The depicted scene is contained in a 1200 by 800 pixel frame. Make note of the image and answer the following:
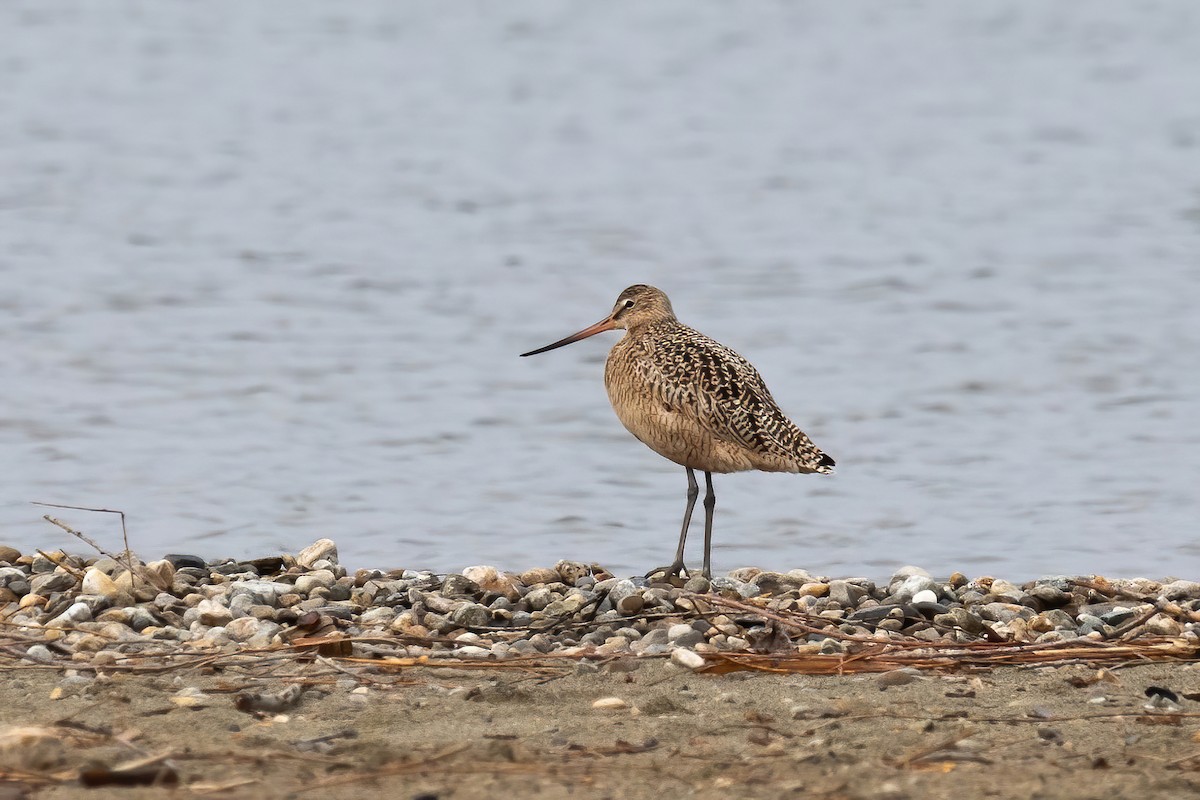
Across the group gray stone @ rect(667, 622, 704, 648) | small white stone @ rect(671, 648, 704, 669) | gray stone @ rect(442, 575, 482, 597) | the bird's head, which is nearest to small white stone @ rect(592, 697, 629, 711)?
small white stone @ rect(671, 648, 704, 669)

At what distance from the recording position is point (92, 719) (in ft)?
15.2

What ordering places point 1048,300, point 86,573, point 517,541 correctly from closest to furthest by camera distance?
1. point 86,573
2. point 517,541
3. point 1048,300

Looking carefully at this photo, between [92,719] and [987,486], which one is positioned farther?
[987,486]

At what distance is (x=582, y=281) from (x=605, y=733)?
9.36 metres

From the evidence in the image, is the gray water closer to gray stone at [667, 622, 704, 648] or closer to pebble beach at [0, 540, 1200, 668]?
pebble beach at [0, 540, 1200, 668]

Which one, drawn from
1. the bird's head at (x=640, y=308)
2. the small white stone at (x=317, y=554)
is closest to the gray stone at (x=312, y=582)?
the small white stone at (x=317, y=554)

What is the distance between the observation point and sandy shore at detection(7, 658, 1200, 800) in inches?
160

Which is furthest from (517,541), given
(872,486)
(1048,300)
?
(1048,300)

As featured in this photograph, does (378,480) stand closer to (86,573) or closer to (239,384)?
(239,384)

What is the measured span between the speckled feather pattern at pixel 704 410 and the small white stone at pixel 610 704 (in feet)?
7.91

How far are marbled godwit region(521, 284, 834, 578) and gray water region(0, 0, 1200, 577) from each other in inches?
26.8

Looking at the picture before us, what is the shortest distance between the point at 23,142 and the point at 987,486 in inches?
550

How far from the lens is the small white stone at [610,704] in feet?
15.8

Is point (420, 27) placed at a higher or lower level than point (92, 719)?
higher
